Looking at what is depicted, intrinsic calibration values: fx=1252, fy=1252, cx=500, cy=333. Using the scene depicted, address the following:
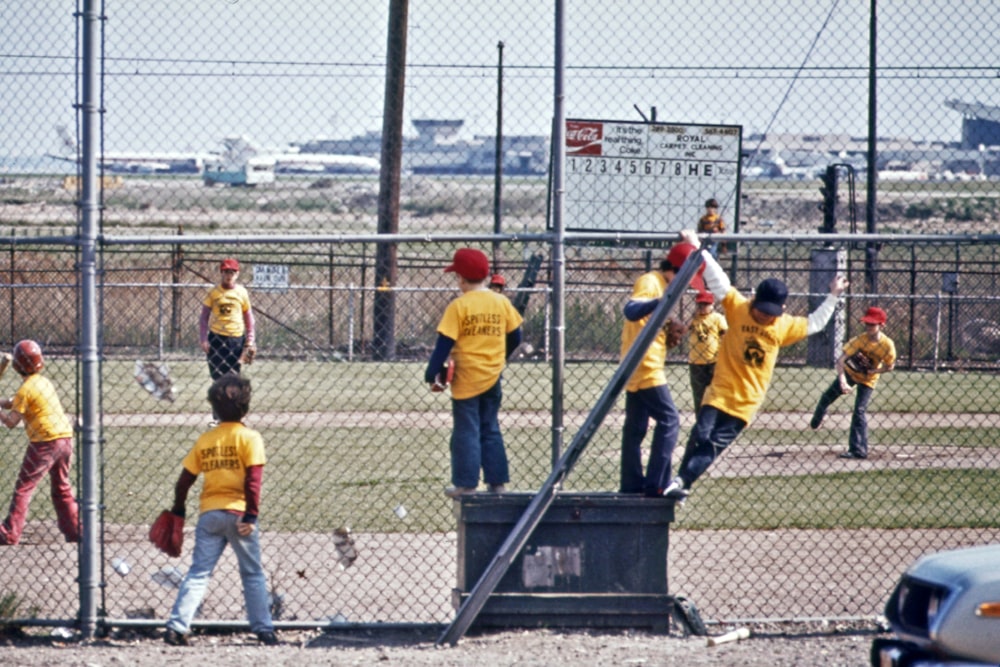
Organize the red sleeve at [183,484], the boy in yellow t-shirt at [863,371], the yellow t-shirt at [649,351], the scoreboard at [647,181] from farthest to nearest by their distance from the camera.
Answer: the scoreboard at [647,181]
the boy in yellow t-shirt at [863,371]
the yellow t-shirt at [649,351]
the red sleeve at [183,484]

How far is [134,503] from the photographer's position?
407 inches

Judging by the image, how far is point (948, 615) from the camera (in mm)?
4441

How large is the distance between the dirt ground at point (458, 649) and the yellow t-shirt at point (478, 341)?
145 centimetres

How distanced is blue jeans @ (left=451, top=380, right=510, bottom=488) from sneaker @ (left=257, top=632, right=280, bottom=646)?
1.43 meters

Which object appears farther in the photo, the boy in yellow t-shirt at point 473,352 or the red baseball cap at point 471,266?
the red baseball cap at point 471,266

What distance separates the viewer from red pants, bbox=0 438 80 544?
328 inches

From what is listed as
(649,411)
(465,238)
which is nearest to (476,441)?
(649,411)

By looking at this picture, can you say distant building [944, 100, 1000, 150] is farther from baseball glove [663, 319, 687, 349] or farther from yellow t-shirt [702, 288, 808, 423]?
baseball glove [663, 319, 687, 349]

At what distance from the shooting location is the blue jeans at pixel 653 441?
7344 millimetres

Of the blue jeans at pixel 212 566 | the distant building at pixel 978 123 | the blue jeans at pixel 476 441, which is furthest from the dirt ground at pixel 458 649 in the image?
the distant building at pixel 978 123

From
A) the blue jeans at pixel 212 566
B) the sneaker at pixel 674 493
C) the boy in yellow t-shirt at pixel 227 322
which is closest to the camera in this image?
the blue jeans at pixel 212 566

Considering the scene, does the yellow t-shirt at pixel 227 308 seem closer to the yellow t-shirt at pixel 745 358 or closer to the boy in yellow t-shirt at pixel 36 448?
the boy in yellow t-shirt at pixel 36 448

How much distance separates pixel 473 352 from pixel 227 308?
8.61 meters

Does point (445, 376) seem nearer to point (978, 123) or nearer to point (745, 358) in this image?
point (745, 358)
